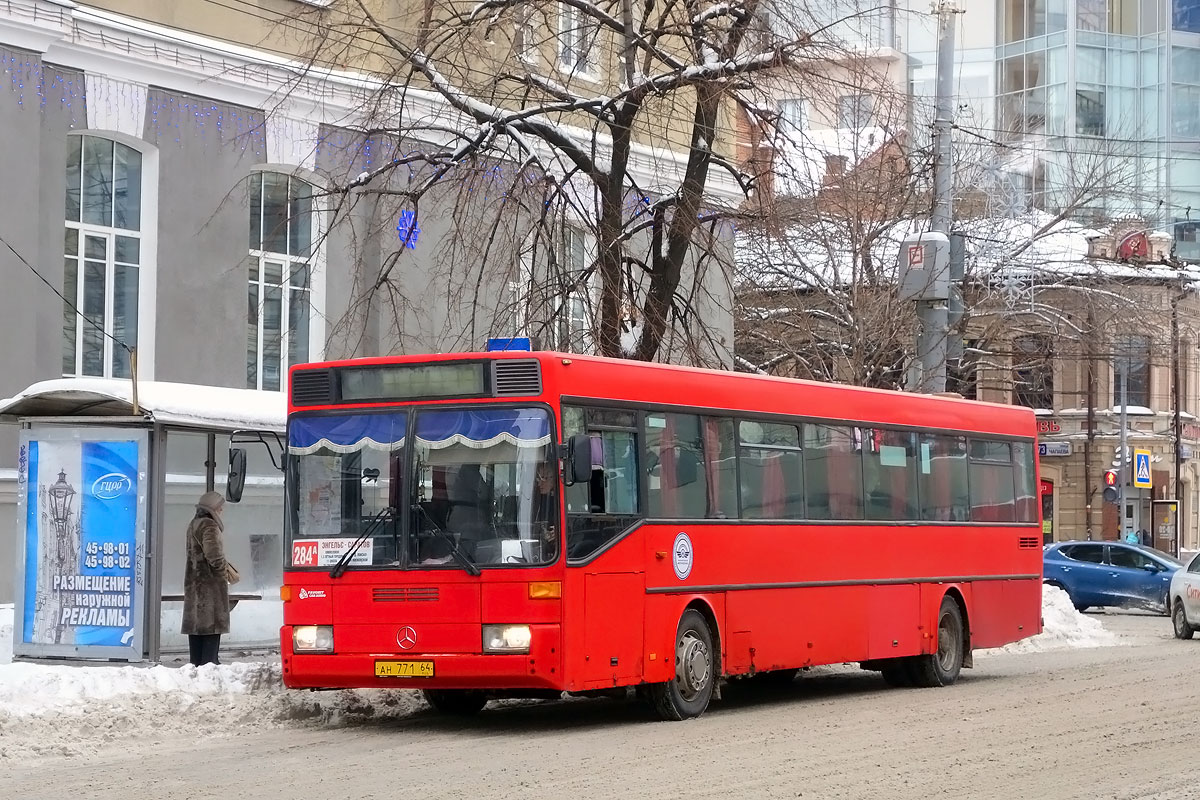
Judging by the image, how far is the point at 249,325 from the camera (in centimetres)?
2383

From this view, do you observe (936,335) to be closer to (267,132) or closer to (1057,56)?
(267,132)

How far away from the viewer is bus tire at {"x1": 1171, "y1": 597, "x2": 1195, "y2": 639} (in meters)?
27.0

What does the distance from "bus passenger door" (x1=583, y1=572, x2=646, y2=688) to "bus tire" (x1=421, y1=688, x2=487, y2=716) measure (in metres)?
1.74

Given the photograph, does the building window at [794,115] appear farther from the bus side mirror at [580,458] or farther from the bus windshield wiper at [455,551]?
the bus windshield wiper at [455,551]

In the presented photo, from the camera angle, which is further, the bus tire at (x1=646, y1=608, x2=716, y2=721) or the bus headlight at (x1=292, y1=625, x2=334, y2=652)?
the bus tire at (x1=646, y1=608, x2=716, y2=721)

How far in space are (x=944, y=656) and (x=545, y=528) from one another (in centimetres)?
713

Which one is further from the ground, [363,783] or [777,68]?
[777,68]

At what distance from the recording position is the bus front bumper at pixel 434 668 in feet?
42.7

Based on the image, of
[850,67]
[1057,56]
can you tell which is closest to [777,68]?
[850,67]

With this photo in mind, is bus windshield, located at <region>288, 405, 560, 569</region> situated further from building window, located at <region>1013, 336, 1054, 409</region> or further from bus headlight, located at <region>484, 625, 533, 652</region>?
building window, located at <region>1013, 336, 1054, 409</region>

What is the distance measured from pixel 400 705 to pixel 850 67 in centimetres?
780

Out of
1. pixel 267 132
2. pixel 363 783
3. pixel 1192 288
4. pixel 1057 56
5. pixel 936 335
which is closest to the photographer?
pixel 363 783

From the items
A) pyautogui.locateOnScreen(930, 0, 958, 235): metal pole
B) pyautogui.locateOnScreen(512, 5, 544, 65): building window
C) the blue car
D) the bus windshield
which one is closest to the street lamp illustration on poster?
the bus windshield

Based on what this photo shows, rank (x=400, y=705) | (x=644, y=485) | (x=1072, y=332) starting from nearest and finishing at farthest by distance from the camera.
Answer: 1. (x=644, y=485)
2. (x=400, y=705)
3. (x=1072, y=332)
